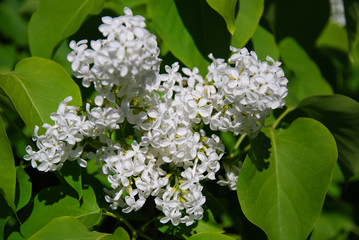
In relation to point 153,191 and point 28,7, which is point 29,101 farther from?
point 28,7

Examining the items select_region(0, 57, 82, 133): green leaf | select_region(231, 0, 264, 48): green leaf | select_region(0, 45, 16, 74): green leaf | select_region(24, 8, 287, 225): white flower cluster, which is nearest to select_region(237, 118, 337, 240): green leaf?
select_region(24, 8, 287, 225): white flower cluster

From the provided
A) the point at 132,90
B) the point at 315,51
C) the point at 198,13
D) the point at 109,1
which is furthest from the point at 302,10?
the point at 132,90

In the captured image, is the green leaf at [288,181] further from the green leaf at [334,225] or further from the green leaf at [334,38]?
the green leaf at [334,38]

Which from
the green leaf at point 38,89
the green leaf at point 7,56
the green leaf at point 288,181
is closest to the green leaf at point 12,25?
the green leaf at point 7,56

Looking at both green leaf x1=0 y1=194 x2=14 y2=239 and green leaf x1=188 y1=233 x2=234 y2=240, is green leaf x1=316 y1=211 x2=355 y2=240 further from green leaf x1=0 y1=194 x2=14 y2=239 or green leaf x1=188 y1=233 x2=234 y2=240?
green leaf x1=0 y1=194 x2=14 y2=239

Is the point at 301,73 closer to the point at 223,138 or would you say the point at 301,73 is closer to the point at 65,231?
the point at 223,138

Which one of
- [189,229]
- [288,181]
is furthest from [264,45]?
[189,229]
